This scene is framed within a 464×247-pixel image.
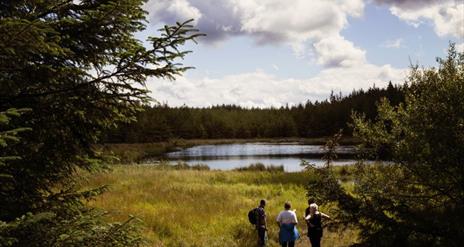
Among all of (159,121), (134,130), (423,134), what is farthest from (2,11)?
(159,121)

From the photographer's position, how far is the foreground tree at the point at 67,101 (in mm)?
5180

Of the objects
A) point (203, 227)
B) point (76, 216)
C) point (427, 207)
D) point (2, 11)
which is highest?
point (2, 11)

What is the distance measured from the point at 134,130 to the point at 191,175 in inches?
3232

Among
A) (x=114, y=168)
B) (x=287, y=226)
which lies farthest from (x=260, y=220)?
(x=114, y=168)

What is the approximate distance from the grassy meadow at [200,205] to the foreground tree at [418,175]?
1150 millimetres

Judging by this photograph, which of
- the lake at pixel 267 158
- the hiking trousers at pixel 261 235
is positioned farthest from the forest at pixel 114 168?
the lake at pixel 267 158

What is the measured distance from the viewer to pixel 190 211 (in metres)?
17.9

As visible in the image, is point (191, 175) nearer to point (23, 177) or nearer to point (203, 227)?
point (203, 227)

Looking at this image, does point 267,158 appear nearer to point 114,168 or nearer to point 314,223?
point 314,223

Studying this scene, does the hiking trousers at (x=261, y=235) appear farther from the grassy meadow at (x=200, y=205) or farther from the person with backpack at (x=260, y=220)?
the grassy meadow at (x=200, y=205)

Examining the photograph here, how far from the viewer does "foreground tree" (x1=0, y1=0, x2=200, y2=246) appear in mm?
5180

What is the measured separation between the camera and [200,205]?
1942cm

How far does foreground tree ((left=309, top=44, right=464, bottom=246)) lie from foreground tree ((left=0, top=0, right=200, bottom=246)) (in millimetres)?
7673

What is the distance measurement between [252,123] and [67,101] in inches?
6255
